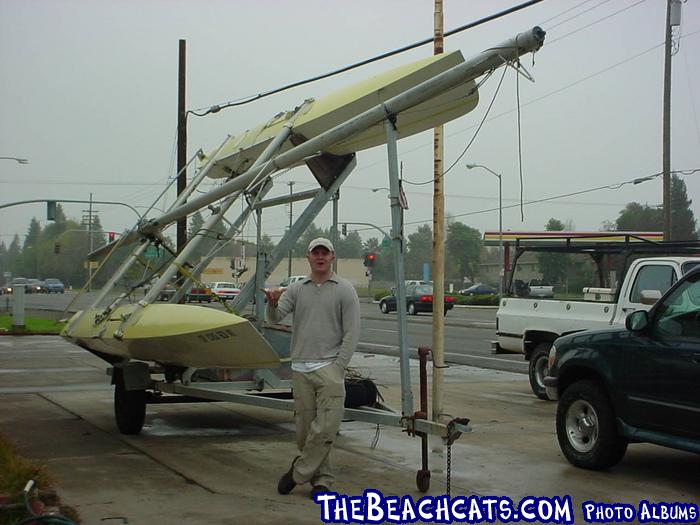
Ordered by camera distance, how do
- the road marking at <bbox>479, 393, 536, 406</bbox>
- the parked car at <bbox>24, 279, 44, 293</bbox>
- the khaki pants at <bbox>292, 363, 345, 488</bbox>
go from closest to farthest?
the khaki pants at <bbox>292, 363, 345, 488</bbox> → the road marking at <bbox>479, 393, 536, 406</bbox> → the parked car at <bbox>24, 279, 44, 293</bbox>

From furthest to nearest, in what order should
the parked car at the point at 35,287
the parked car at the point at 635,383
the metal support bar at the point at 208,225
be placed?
the parked car at the point at 35,287 < the metal support bar at the point at 208,225 < the parked car at the point at 635,383

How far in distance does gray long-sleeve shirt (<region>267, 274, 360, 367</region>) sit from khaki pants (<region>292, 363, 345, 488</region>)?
13 centimetres

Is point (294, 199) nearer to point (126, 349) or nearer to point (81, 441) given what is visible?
point (126, 349)

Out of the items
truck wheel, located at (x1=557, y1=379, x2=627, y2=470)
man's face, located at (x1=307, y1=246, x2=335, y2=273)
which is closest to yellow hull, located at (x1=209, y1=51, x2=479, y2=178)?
man's face, located at (x1=307, y1=246, x2=335, y2=273)

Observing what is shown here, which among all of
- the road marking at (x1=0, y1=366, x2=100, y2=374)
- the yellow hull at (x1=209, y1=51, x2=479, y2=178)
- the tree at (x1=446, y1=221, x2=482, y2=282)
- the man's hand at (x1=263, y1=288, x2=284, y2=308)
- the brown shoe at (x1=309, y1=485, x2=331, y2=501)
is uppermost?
the tree at (x1=446, y1=221, x2=482, y2=282)

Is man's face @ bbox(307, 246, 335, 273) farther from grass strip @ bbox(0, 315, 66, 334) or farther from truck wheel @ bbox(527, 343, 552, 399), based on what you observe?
grass strip @ bbox(0, 315, 66, 334)

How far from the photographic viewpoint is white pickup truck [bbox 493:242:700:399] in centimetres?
1149

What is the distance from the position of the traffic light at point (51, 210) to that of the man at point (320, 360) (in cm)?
3533

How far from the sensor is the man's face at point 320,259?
6816 millimetres

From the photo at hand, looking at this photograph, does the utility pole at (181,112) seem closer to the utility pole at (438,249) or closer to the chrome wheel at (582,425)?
the utility pole at (438,249)

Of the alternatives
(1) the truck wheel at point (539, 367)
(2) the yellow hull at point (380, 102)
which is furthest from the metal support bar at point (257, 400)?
(1) the truck wheel at point (539, 367)

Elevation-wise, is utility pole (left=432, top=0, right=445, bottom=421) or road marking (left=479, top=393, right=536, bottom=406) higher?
utility pole (left=432, top=0, right=445, bottom=421)

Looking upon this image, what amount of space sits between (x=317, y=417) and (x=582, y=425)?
2.84m

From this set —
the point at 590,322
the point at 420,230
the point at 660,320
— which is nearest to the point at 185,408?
the point at 590,322
